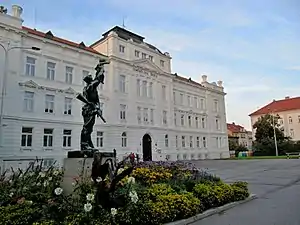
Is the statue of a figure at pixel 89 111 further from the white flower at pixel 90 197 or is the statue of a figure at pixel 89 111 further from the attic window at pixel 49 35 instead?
the attic window at pixel 49 35

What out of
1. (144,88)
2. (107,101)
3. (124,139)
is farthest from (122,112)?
(144,88)

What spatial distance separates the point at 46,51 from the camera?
3084 centimetres

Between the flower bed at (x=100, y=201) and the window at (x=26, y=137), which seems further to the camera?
the window at (x=26, y=137)

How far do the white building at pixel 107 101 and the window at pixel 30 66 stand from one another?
10cm

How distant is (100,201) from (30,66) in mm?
27077

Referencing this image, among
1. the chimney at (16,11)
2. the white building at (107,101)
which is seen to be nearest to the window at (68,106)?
the white building at (107,101)

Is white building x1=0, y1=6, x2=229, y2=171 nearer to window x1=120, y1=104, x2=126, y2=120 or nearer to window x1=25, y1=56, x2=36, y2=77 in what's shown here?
window x1=120, y1=104, x2=126, y2=120

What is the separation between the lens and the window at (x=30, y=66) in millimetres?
29205

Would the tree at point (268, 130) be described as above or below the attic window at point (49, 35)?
below

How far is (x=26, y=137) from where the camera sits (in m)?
28.3

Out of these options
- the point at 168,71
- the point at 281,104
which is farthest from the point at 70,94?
the point at 281,104

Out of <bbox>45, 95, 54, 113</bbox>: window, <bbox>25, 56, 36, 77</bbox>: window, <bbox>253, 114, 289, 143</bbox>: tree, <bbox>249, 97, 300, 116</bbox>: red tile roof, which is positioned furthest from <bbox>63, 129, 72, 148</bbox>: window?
<bbox>249, 97, 300, 116</bbox>: red tile roof

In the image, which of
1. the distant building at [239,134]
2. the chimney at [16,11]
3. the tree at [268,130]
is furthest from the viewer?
the distant building at [239,134]

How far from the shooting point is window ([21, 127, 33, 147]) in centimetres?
2803
